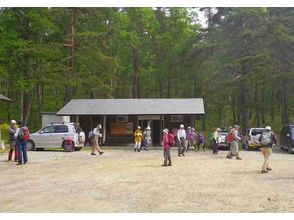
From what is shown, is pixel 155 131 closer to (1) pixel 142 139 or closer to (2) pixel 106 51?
(1) pixel 142 139

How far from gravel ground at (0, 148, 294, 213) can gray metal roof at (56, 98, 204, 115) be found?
54.3 ft

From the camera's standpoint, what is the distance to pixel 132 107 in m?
36.4

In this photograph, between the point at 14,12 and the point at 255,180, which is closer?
the point at 255,180

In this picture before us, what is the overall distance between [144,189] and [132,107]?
79.7 ft

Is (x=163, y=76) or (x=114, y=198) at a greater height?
(x=163, y=76)

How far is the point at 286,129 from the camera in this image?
100ft

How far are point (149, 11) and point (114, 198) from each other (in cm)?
4420

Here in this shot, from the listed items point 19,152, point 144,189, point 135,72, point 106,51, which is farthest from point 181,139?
point 135,72

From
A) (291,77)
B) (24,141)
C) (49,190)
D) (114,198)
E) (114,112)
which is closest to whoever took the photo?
(114,198)
